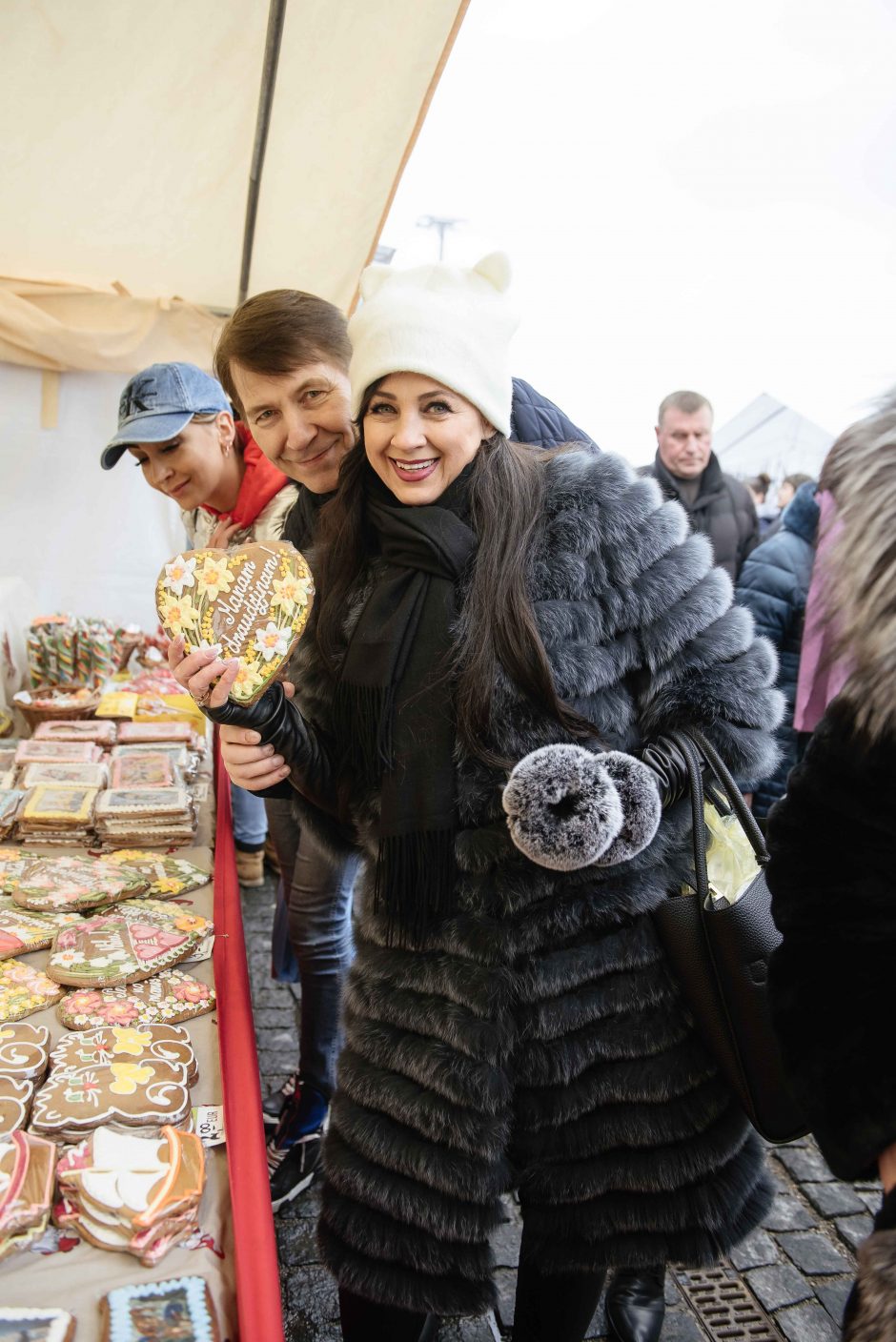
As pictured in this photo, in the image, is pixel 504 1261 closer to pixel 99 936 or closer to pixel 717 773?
pixel 99 936

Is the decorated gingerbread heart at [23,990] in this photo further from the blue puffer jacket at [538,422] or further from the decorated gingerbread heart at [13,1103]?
the blue puffer jacket at [538,422]

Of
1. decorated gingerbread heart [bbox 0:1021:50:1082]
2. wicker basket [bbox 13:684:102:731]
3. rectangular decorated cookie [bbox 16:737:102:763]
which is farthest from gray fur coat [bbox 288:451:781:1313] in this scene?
wicker basket [bbox 13:684:102:731]

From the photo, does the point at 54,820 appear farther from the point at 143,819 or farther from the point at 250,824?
the point at 250,824

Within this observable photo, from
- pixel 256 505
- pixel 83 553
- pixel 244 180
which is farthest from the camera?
pixel 83 553

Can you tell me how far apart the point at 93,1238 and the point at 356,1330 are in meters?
0.62

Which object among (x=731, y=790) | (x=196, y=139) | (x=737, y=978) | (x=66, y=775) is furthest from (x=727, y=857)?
(x=196, y=139)

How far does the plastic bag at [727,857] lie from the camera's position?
1514 mm

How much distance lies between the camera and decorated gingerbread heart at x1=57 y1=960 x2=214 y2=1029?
1595 mm

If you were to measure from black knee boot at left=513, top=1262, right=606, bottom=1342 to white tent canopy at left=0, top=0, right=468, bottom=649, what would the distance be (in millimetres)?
2853

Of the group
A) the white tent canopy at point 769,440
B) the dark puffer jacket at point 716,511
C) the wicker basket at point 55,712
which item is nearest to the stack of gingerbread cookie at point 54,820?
the wicker basket at point 55,712

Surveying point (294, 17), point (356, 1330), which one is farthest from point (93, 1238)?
point (294, 17)

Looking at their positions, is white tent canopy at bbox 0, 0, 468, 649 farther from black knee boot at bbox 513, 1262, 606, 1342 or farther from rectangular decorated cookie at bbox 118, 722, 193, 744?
black knee boot at bbox 513, 1262, 606, 1342

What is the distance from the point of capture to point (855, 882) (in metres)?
0.89

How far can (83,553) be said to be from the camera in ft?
14.4
